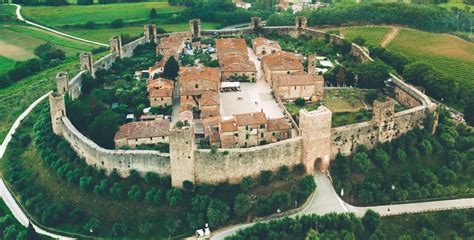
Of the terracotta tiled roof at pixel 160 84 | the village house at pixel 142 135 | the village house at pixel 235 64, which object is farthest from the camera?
the village house at pixel 235 64

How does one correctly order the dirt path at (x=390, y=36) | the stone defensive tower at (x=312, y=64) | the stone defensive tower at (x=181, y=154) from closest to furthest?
1. the stone defensive tower at (x=181, y=154)
2. the stone defensive tower at (x=312, y=64)
3. the dirt path at (x=390, y=36)

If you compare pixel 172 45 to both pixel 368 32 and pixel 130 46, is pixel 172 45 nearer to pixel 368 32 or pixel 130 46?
pixel 130 46

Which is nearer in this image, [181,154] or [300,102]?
[181,154]

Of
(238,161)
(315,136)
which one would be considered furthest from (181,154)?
(315,136)

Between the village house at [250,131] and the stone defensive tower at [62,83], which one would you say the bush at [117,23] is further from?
the village house at [250,131]

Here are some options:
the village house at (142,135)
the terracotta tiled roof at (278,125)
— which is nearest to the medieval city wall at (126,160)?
the village house at (142,135)

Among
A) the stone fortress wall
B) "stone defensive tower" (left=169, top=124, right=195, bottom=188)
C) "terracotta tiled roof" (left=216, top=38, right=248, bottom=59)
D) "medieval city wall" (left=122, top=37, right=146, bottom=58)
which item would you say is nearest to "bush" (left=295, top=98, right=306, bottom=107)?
the stone fortress wall

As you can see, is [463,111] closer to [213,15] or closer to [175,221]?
[175,221]

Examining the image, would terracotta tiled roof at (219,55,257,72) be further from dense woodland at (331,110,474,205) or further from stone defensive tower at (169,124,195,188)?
stone defensive tower at (169,124,195,188)
